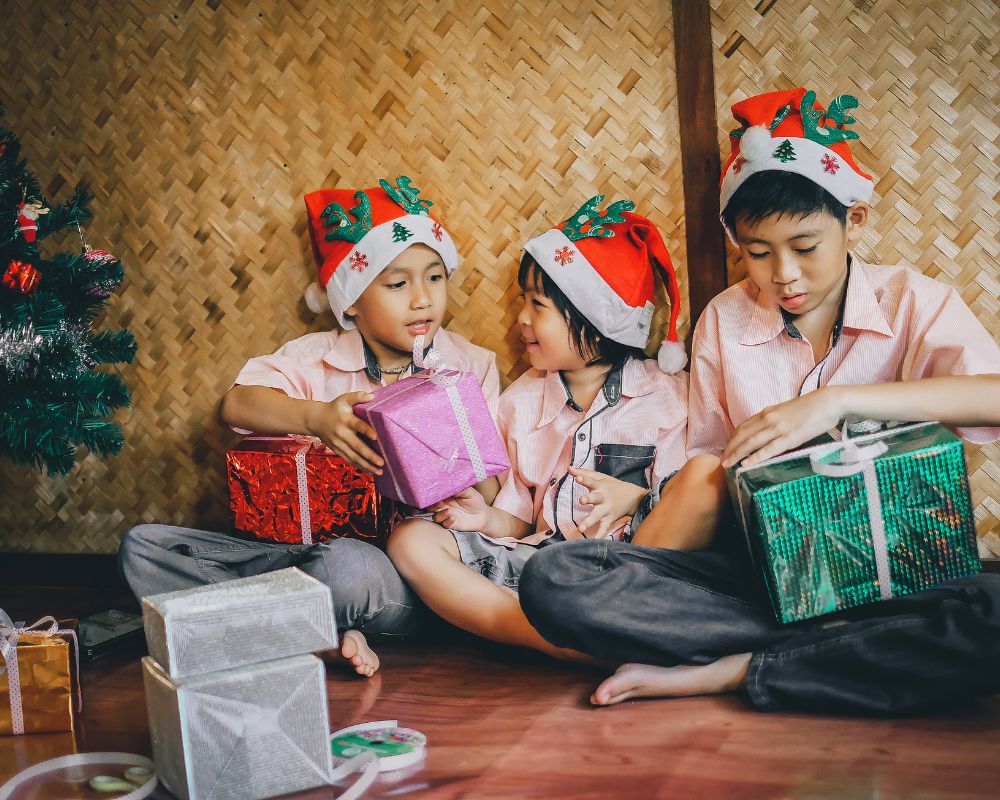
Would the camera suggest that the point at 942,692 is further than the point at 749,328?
No

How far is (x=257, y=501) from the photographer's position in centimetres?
185

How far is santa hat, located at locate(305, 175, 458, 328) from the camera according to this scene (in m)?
1.86

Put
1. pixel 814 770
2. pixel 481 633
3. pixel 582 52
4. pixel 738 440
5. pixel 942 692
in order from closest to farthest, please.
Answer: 1. pixel 814 770
2. pixel 942 692
3. pixel 738 440
4. pixel 481 633
5. pixel 582 52

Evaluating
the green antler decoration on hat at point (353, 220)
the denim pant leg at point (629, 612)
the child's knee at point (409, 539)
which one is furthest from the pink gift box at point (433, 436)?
the green antler decoration on hat at point (353, 220)

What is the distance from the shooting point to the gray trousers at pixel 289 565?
1.65 metres

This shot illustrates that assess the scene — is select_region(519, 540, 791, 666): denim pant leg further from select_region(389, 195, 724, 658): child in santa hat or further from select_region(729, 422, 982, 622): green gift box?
select_region(389, 195, 724, 658): child in santa hat

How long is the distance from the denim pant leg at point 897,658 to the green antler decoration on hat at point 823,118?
0.77 metres

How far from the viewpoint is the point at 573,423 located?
184 cm

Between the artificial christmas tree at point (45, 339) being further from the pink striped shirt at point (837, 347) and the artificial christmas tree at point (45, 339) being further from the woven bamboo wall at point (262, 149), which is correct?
the pink striped shirt at point (837, 347)

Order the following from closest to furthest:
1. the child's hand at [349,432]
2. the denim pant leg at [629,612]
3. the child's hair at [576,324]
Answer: the denim pant leg at [629,612], the child's hand at [349,432], the child's hair at [576,324]

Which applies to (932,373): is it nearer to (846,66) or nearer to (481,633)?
(846,66)

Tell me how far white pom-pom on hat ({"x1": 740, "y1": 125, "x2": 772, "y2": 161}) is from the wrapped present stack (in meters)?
1.03

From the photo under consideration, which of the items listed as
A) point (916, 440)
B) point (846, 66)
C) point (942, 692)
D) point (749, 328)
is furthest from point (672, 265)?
point (942, 692)

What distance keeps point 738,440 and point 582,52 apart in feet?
3.21
